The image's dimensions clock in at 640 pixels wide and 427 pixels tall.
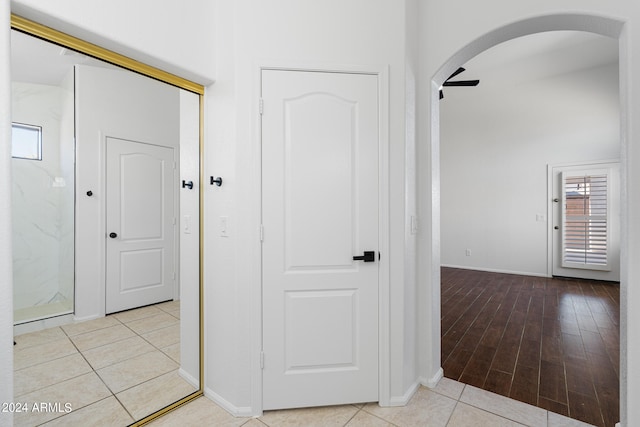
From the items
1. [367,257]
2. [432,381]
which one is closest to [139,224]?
[367,257]

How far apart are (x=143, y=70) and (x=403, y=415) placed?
104 inches

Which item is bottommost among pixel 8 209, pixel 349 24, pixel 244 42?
pixel 8 209

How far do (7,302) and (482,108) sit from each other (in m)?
7.25

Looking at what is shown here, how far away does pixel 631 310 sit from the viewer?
143 centimetres

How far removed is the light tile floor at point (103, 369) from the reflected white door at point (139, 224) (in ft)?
0.55

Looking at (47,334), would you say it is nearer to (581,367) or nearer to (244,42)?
(244,42)

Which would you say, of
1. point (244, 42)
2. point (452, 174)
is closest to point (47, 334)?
point (244, 42)

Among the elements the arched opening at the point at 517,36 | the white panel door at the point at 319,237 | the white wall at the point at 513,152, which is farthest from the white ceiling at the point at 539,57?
the white panel door at the point at 319,237

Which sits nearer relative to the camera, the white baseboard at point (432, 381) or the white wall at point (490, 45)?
the white wall at point (490, 45)

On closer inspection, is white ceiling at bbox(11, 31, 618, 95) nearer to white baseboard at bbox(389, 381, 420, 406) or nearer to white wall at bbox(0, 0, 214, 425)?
white wall at bbox(0, 0, 214, 425)

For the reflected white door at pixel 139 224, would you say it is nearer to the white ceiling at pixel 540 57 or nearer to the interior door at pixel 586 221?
the white ceiling at pixel 540 57

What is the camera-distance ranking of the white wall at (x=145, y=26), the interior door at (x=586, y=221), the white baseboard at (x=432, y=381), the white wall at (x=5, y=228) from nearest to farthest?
the white wall at (x=5, y=228), the white wall at (x=145, y=26), the white baseboard at (x=432, y=381), the interior door at (x=586, y=221)

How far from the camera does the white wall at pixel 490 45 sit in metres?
1.43

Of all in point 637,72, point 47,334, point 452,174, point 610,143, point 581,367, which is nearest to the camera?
point 637,72
